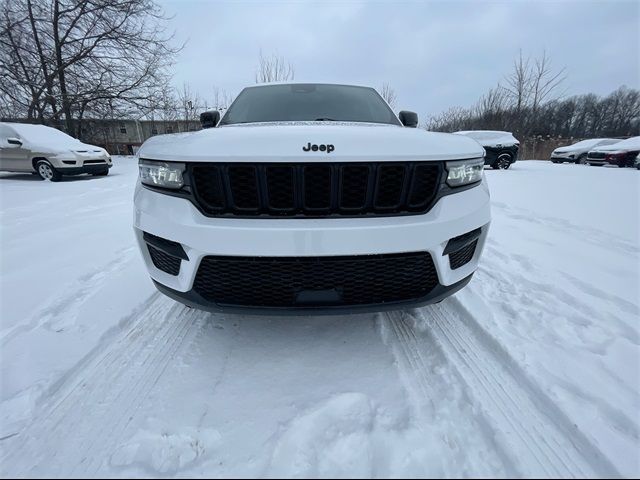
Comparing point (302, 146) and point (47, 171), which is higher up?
point (302, 146)

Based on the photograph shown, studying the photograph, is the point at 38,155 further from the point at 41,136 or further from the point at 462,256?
the point at 462,256

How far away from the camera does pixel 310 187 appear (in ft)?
4.75

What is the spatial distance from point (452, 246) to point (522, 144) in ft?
94.9

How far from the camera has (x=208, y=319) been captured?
78.6 inches

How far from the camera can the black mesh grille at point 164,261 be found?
1539 millimetres

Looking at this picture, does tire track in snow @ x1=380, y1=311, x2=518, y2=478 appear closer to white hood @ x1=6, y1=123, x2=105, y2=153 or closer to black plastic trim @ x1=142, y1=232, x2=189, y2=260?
black plastic trim @ x1=142, y1=232, x2=189, y2=260

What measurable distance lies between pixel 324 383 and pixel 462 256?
0.98 meters

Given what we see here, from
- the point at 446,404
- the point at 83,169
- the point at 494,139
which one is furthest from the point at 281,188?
the point at 494,139

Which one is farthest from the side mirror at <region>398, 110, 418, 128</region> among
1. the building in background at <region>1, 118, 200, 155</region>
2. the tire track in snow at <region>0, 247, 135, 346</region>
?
the building in background at <region>1, 118, 200, 155</region>

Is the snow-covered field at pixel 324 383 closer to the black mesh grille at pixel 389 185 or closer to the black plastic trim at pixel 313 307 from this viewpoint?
the black plastic trim at pixel 313 307

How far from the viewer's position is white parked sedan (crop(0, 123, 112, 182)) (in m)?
8.19

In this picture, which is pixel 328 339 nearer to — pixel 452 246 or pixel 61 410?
pixel 452 246

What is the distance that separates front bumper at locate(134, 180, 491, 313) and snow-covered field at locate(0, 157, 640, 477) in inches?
14.7

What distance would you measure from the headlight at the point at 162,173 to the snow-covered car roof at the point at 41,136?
9482 mm
